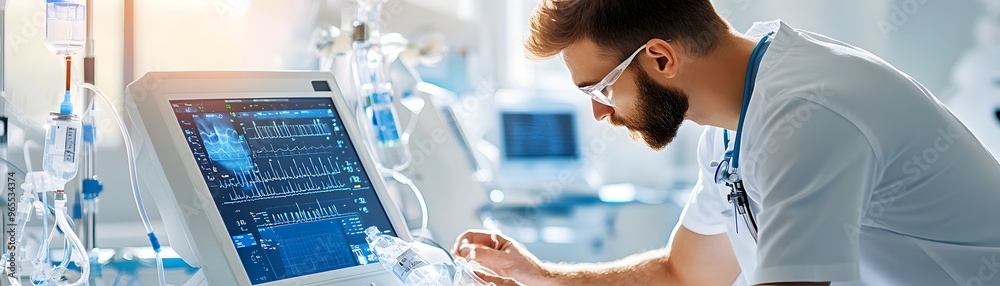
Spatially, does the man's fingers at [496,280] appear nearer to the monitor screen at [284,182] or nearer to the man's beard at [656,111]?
the monitor screen at [284,182]

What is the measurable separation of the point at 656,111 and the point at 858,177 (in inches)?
16.0

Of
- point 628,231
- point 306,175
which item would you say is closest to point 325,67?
point 306,175

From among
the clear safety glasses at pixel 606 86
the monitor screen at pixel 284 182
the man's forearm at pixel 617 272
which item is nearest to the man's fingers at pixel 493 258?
the man's forearm at pixel 617 272

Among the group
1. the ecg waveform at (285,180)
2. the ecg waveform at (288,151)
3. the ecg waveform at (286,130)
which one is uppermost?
the ecg waveform at (286,130)

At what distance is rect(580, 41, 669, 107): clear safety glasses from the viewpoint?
1.44 metres

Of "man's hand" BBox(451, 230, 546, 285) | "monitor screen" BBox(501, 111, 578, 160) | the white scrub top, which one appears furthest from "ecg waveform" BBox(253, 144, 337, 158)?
"monitor screen" BBox(501, 111, 578, 160)

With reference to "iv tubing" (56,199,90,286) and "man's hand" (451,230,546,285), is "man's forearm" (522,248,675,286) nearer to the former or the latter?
"man's hand" (451,230,546,285)

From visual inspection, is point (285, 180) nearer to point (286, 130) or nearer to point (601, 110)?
point (286, 130)

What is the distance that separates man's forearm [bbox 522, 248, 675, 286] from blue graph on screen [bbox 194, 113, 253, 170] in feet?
2.19

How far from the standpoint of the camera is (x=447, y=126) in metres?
2.73

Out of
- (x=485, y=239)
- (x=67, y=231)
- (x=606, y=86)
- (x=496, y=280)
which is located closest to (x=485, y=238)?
(x=485, y=239)

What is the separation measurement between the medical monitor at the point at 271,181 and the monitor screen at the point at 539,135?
285cm

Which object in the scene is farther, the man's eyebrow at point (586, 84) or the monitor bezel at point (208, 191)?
the man's eyebrow at point (586, 84)

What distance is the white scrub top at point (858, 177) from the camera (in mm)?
1114
